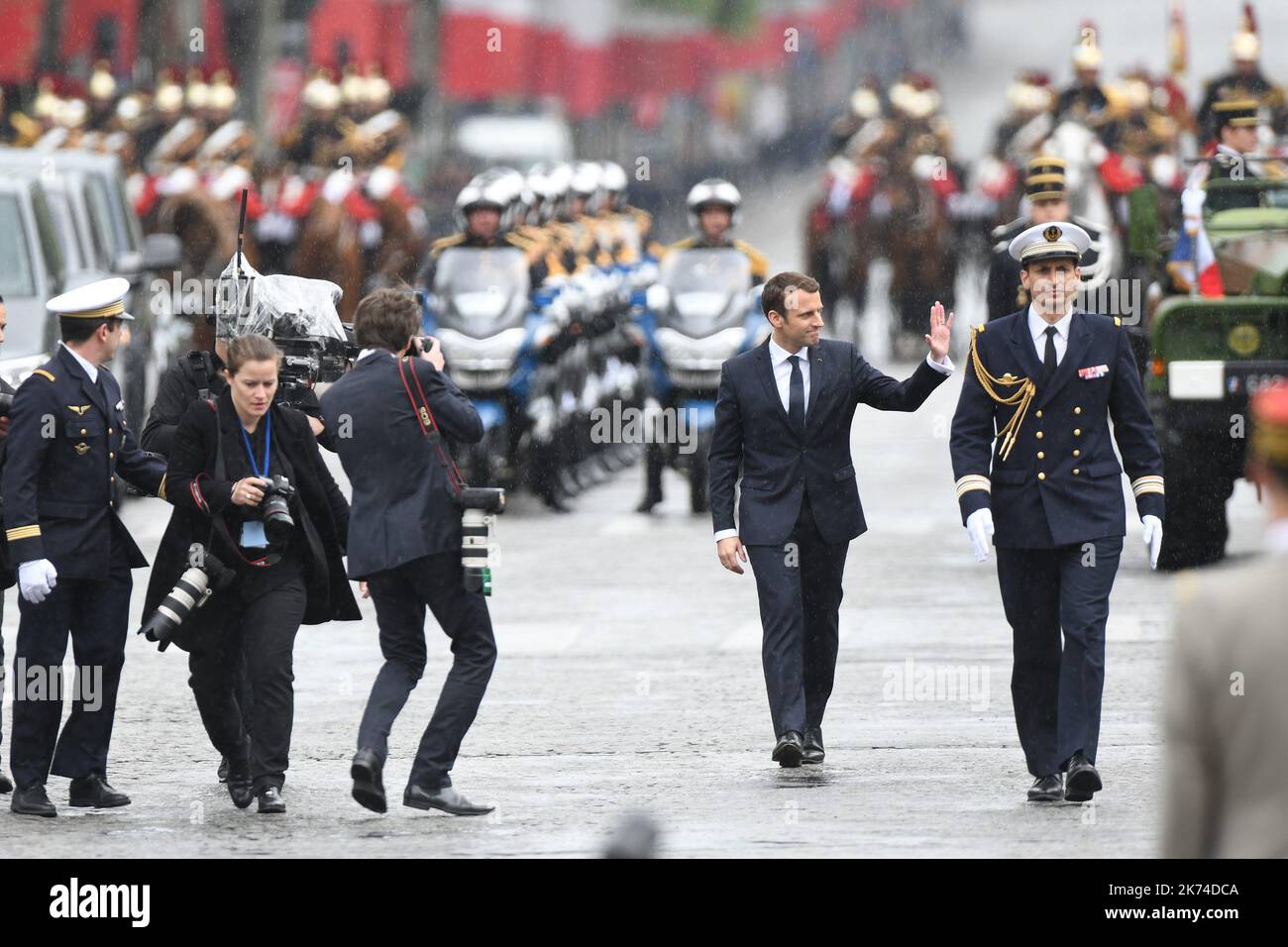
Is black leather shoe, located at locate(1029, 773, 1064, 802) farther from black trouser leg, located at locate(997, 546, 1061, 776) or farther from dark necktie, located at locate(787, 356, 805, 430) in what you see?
dark necktie, located at locate(787, 356, 805, 430)

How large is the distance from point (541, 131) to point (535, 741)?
1673 inches

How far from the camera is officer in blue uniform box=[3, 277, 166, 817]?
9.60 metres

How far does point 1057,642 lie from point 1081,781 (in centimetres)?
54

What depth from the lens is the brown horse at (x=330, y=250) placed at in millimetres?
30609

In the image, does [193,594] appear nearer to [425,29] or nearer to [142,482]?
[142,482]

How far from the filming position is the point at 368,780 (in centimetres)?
912

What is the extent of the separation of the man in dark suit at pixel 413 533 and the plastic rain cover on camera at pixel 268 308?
4.40 feet

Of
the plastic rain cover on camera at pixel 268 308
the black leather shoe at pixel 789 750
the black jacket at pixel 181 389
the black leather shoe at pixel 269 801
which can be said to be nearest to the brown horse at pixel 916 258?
the plastic rain cover on camera at pixel 268 308

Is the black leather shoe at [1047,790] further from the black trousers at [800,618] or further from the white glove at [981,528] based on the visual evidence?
the black trousers at [800,618]

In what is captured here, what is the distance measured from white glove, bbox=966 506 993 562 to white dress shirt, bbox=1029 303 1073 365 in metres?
0.55

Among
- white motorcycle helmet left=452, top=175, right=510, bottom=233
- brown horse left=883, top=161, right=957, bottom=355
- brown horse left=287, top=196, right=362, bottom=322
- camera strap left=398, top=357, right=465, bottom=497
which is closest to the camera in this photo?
camera strap left=398, top=357, right=465, bottom=497

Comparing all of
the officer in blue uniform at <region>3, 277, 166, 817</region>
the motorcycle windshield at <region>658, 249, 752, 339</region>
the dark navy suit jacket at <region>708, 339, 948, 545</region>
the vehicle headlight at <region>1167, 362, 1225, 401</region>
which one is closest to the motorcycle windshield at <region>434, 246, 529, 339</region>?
the motorcycle windshield at <region>658, 249, 752, 339</region>
